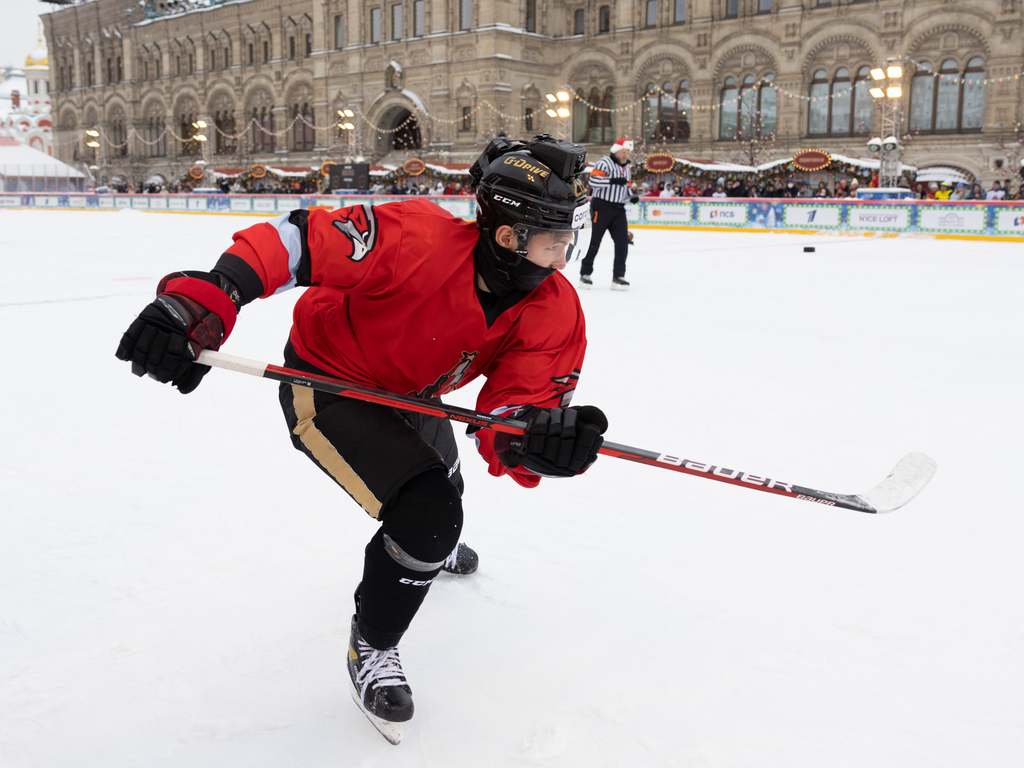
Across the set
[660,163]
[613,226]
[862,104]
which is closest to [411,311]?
[613,226]

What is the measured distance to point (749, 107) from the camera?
104 ft

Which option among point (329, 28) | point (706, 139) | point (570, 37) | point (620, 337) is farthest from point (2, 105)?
point (620, 337)

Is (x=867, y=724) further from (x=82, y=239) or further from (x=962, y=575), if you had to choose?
(x=82, y=239)

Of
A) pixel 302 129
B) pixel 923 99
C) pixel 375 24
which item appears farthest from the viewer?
pixel 302 129

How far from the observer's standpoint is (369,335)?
212 cm

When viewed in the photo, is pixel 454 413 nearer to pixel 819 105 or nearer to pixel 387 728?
pixel 387 728

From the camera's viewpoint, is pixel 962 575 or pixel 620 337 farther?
pixel 620 337

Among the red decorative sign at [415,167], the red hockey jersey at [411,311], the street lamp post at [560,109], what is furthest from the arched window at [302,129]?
the red hockey jersey at [411,311]

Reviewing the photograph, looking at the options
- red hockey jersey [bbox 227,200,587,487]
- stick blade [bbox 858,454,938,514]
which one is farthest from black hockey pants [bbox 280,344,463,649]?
stick blade [bbox 858,454,938,514]

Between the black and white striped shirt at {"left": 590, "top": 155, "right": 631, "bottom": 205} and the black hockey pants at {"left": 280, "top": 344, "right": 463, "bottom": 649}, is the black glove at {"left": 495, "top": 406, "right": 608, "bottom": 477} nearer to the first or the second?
the black hockey pants at {"left": 280, "top": 344, "right": 463, "bottom": 649}

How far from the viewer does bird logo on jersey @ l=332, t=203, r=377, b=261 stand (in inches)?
76.5

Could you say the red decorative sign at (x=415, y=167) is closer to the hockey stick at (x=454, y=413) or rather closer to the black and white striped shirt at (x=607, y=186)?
the black and white striped shirt at (x=607, y=186)

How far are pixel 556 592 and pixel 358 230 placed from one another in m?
1.22

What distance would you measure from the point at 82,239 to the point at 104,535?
49.0 feet
